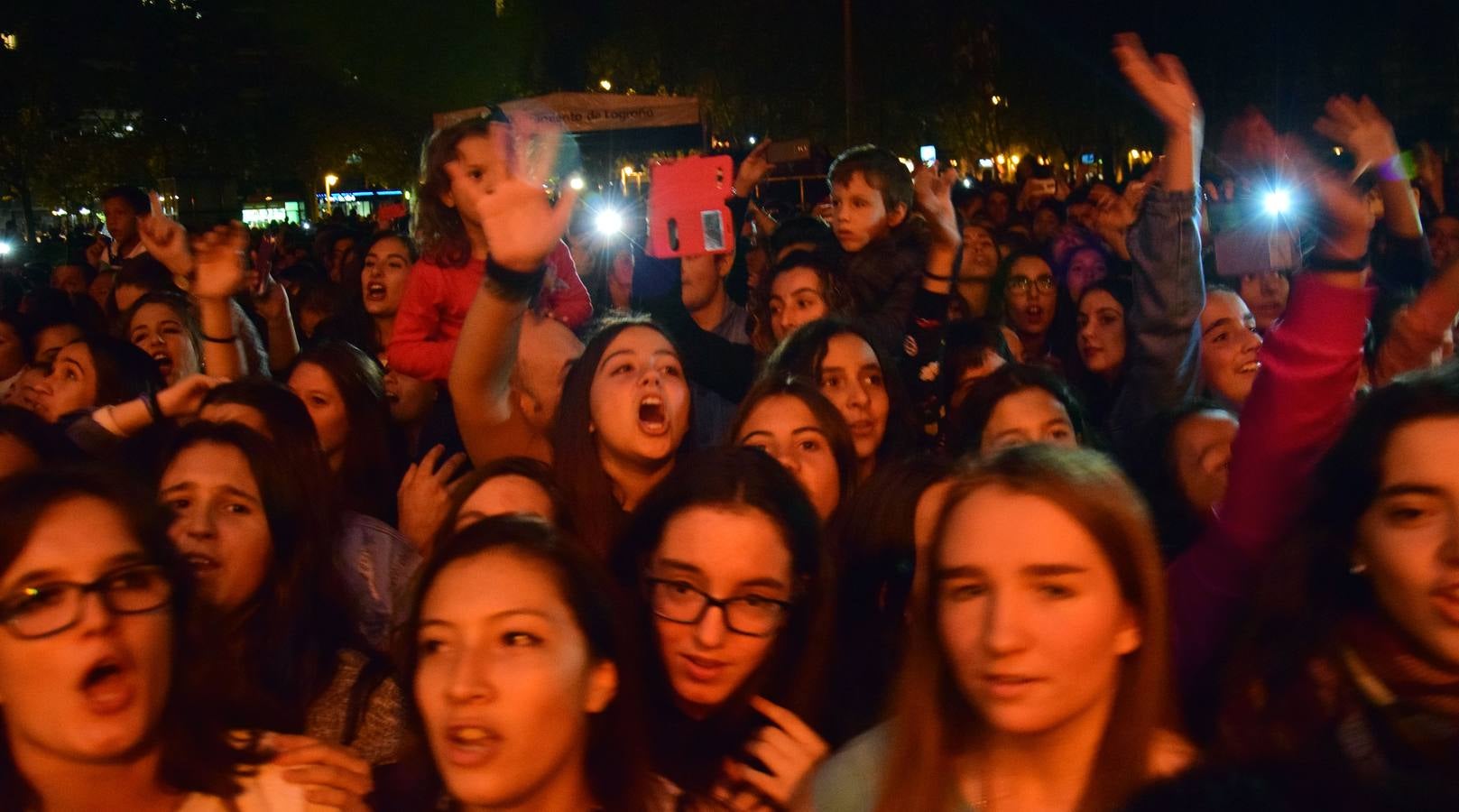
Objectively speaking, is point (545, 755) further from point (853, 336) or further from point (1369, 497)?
point (853, 336)

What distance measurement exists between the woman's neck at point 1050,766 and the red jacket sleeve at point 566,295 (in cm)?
386

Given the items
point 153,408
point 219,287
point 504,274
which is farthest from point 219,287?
point 504,274

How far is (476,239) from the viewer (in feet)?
17.2

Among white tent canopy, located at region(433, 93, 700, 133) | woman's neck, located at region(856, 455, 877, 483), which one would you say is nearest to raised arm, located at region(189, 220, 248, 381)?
woman's neck, located at region(856, 455, 877, 483)

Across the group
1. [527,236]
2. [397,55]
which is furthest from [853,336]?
[397,55]

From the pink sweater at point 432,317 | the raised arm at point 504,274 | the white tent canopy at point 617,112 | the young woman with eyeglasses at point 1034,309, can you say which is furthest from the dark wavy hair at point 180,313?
the white tent canopy at point 617,112

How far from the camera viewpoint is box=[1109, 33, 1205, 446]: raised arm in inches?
154

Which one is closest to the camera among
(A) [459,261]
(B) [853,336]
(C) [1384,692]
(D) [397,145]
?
(C) [1384,692]

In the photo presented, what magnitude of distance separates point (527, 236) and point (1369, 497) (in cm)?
209

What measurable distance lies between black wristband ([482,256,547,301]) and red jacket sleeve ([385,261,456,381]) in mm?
1677

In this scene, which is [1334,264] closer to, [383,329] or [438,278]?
[438,278]

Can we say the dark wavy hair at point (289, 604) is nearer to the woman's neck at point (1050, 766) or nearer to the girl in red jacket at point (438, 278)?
the woman's neck at point (1050, 766)

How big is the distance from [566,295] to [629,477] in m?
2.21

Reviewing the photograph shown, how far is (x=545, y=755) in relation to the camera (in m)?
2.29
